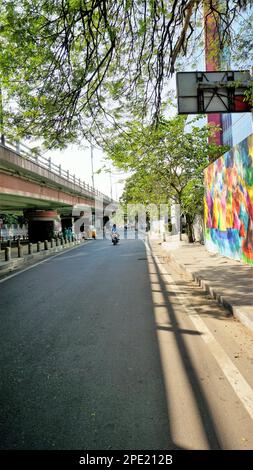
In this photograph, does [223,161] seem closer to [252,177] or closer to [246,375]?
[252,177]

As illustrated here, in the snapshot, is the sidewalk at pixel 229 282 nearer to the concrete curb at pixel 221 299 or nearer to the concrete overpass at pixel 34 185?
the concrete curb at pixel 221 299

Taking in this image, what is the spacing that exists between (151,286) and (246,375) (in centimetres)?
580

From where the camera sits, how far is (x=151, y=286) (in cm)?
949

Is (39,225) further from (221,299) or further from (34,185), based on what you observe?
(221,299)

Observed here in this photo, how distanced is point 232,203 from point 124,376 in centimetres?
1024

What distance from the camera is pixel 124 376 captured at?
3.84 meters

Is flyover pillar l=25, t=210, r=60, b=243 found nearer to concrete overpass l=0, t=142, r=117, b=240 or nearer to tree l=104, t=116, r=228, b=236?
concrete overpass l=0, t=142, r=117, b=240

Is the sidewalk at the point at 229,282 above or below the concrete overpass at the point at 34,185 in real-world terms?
below

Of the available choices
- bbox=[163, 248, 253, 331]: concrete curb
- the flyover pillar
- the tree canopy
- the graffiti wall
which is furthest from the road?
the flyover pillar

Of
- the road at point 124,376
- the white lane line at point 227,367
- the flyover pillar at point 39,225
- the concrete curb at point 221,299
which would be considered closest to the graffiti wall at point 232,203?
the concrete curb at point 221,299

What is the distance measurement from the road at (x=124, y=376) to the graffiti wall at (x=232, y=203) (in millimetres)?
4813

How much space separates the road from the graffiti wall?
15.8ft

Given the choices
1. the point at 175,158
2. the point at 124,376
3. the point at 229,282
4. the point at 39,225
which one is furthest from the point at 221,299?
the point at 39,225

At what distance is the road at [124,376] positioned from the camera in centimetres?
277
